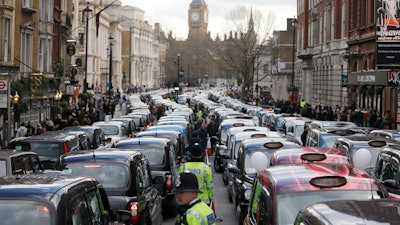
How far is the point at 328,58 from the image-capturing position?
68938 millimetres

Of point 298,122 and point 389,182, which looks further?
point 298,122

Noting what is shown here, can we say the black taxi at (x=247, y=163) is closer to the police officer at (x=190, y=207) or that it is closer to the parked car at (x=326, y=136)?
the parked car at (x=326, y=136)

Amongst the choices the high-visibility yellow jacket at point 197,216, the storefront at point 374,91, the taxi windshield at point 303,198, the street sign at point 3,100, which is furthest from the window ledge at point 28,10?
the high-visibility yellow jacket at point 197,216

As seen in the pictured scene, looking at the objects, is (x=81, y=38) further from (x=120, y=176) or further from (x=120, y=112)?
(x=120, y=176)

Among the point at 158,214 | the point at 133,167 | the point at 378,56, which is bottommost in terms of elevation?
the point at 158,214

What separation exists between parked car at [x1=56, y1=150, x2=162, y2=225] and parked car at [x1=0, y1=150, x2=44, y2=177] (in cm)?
153

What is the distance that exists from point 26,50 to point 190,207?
123ft

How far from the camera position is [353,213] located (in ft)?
20.4

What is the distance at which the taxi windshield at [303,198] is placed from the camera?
29.6 feet

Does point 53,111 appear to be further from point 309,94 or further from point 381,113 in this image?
point 309,94

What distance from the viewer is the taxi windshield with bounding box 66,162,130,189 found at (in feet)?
39.4

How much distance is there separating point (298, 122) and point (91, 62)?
89.7 meters

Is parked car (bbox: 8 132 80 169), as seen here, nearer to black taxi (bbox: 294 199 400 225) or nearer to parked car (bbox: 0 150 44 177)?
parked car (bbox: 0 150 44 177)

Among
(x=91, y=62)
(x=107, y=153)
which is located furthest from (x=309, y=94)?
(x=107, y=153)
